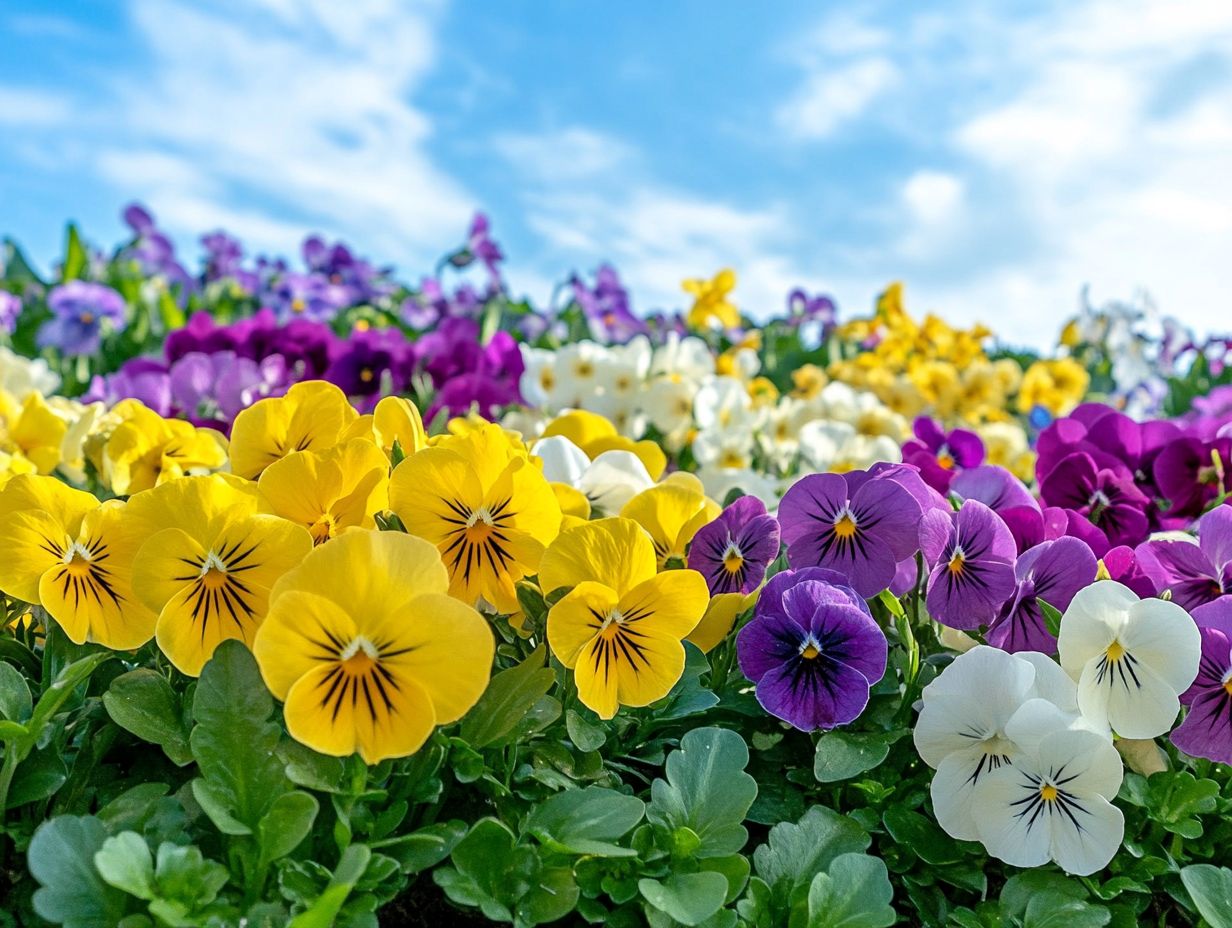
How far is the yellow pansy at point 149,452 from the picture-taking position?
1.51 metres

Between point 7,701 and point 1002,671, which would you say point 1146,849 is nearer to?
point 1002,671

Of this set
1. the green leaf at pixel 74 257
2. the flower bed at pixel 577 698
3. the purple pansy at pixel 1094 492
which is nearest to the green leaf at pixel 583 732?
the flower bed at pixel 577 698

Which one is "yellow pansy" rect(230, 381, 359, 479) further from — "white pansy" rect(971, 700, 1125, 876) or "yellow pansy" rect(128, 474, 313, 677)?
"white pansy" rect(971, 700, 1125, 876)

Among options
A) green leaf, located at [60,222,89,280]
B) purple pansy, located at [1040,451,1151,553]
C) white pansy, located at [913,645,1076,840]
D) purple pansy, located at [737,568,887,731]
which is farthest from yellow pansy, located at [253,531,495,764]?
green leaf, located at [60,222,89,280]

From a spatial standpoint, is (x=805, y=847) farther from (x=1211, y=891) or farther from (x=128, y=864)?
(x=128, y=864)

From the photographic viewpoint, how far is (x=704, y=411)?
2.71 meters

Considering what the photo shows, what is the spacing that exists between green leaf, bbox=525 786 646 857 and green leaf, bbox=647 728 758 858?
0.11ft

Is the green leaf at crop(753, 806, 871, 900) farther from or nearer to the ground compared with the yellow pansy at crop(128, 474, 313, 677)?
nearer to the ground

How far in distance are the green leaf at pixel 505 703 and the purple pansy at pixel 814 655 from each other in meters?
0.23

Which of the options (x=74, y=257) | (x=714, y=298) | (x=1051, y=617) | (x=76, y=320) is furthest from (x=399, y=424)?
(x=74, y=257)

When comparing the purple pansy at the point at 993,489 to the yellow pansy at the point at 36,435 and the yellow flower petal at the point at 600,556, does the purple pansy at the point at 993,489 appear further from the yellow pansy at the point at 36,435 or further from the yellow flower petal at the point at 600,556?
the yellow pansy at the point at 36,435

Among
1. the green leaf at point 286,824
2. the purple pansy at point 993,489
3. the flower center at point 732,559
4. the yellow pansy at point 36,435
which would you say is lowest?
the green leaf at point 286,824

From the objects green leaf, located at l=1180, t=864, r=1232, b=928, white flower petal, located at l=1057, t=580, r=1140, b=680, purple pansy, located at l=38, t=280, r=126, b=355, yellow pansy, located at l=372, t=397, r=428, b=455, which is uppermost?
purple pansy, located at l=38, t=280, r=126, b=355

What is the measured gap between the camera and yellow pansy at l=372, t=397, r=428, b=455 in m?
1.25
